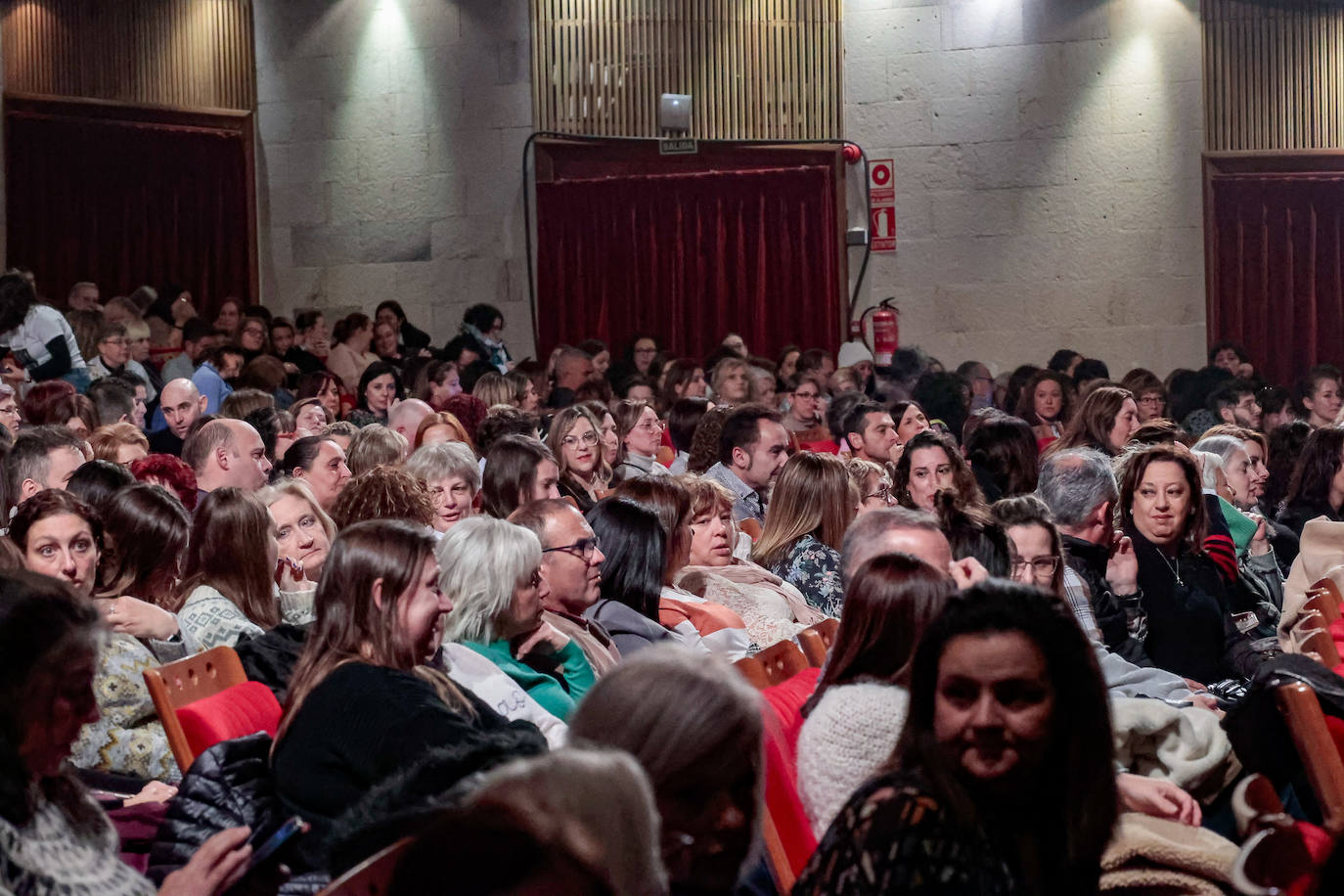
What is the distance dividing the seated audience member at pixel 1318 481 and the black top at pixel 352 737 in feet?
17.2

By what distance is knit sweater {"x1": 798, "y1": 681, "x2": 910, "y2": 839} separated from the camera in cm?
277

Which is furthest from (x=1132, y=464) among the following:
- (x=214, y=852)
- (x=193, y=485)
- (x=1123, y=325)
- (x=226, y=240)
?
(x=226, y=240)

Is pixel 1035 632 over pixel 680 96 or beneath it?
beneath

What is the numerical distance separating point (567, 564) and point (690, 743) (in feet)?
7.47

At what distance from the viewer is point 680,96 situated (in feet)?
45.1

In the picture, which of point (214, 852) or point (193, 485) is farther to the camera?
point (193, 485)

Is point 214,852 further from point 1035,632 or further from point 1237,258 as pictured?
point 1237,258

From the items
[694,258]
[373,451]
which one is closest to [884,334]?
[694,258]

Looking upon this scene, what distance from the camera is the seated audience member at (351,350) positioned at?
1188 centimetres

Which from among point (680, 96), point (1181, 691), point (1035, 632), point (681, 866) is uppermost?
point (680, 96)

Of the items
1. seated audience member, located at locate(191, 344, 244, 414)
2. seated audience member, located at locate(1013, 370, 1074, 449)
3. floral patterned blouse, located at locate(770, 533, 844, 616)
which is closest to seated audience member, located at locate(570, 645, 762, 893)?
floral patterned blouse, located at locate(770, 533, 844, 616)

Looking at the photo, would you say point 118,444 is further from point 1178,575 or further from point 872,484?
point 1178,575

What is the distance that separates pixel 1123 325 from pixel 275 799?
11869 millimetres

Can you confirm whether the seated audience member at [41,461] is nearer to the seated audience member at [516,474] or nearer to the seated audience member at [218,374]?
the seated audience member at [516,474]
